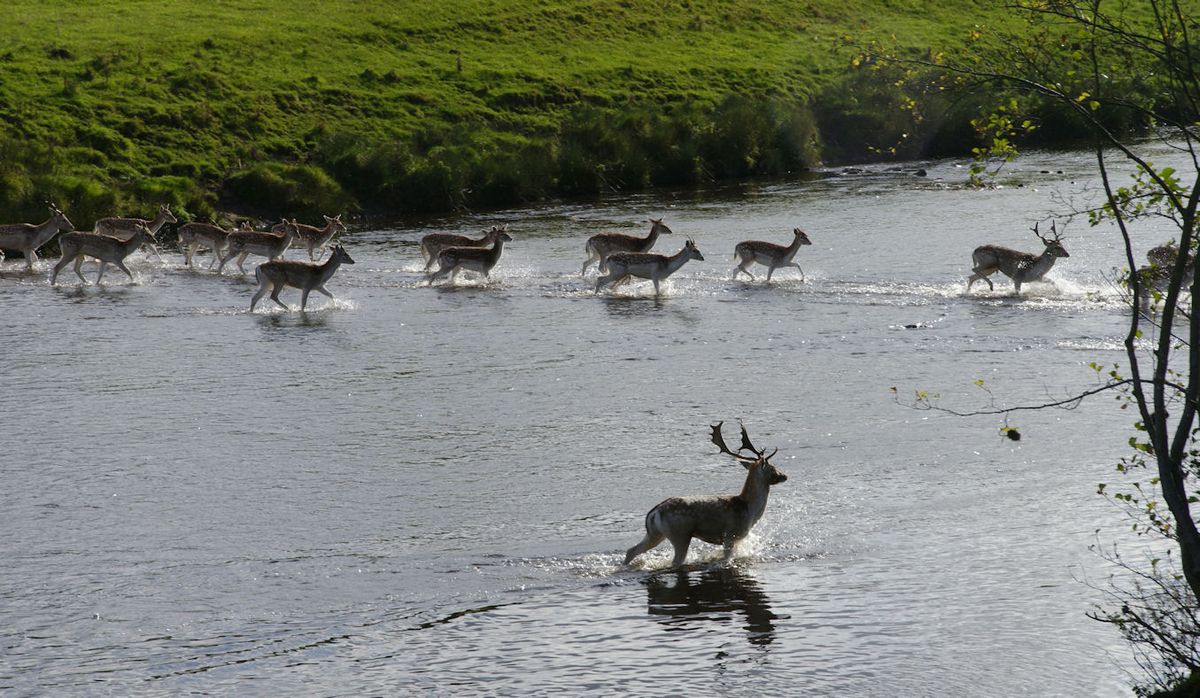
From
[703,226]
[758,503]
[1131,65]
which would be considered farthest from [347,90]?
[1131,65]

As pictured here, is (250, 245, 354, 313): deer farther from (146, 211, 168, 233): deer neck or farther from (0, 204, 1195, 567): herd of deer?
(146, 211, 168, 233): deer neck

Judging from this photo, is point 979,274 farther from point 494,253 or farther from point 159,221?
point 159,221

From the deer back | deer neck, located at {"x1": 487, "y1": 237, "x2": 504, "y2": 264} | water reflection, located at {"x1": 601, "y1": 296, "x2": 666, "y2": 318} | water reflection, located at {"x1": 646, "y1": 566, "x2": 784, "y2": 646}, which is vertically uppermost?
the deer back

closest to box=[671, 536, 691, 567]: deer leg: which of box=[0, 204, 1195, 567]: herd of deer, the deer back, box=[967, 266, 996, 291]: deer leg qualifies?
box=[0, 204, 1195, 567]: herd of deer

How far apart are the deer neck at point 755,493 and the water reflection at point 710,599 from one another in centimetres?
A: 50

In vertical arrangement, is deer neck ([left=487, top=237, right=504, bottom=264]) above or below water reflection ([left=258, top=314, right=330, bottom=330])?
above

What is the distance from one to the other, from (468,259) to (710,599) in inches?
674

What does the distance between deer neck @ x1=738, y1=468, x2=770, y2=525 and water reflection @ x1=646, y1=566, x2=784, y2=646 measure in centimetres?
50

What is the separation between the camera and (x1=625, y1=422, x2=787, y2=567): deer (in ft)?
37.5

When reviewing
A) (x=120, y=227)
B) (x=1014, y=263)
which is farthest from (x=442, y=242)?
(x=1014, y=263)

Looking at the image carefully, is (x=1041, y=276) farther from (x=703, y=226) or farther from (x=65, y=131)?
(x=65, y=131)

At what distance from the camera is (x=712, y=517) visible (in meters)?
11.6

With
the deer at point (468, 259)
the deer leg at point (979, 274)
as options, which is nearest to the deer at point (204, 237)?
the deer at point (468, 259)

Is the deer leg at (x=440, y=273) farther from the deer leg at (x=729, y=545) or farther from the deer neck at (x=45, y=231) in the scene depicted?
the deer leg at (x=729, y=545)
